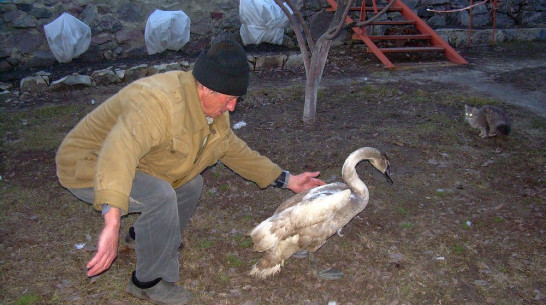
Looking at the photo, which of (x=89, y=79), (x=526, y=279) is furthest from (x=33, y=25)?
(x=526, y=279)

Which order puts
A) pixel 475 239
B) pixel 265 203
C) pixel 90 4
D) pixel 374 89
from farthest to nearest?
pixel 90 4 < pixel 374 89 < pixel 265 203 < pixel 475 239

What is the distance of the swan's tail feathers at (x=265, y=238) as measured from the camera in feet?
12.4

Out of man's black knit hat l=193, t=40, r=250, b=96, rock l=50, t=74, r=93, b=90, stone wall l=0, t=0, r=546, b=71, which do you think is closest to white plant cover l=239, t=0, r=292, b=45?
stone wall l=0, t=0, r=546, b=71

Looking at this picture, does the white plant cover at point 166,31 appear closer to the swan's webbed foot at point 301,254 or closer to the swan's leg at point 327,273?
the swan's webbed foot at point 301,254

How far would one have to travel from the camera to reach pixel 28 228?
4.58m

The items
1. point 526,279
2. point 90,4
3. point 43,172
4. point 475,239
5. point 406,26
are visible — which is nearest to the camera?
point 526,279

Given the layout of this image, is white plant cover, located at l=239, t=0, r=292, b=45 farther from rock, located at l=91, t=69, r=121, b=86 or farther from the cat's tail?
the cat's tail

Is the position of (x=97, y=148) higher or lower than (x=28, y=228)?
higher

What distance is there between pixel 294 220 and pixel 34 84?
658cm

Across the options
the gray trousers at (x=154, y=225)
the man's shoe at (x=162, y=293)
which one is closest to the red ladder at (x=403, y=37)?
the man's shoe at (x=162, y=293)

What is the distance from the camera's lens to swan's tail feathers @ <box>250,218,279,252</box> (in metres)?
3.77

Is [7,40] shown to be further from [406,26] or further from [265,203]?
[406,26]

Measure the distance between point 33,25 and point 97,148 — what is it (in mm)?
7363

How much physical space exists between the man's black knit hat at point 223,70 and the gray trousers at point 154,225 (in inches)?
28.7
